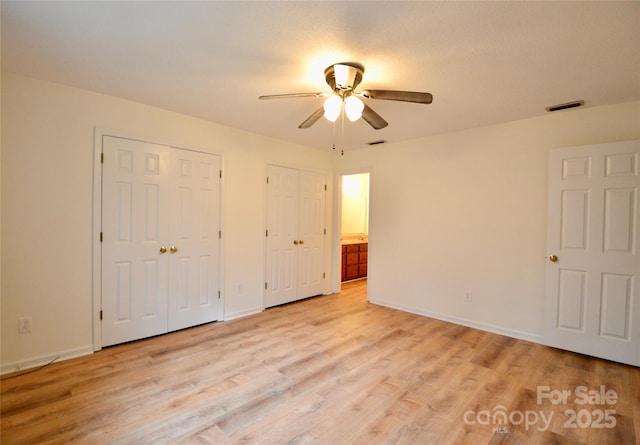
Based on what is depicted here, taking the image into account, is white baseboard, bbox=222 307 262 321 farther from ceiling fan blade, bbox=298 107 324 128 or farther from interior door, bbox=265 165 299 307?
ceiling fan blade, bbox=298 107 324 128

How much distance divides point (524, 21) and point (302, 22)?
4.20ft

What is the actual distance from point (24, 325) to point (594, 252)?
517 cm

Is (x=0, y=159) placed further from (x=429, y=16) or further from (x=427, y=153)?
(x=427, y=153)

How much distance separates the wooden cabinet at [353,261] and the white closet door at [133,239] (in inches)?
143

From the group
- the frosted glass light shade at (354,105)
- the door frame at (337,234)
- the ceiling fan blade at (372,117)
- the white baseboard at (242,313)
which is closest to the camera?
the frosted glass light shade at (354,105)

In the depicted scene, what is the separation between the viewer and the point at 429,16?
1.68 m

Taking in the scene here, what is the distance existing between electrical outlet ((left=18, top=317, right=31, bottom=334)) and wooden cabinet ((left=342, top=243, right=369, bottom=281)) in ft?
15.1

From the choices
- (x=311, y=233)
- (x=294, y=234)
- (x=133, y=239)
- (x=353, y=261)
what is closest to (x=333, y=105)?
(x=133, y=239)

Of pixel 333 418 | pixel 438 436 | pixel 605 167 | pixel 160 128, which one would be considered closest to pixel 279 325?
pixel 333 418

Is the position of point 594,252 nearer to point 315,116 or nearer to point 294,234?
point 315,116

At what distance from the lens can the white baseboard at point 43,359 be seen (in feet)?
7.91

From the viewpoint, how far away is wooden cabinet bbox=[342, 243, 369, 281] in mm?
6168

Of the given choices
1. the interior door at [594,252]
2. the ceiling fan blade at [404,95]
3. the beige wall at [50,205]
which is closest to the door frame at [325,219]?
the beige wall at [50,205]

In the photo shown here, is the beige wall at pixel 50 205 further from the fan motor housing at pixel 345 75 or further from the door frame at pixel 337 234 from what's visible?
the door frame at pixel 337 234
